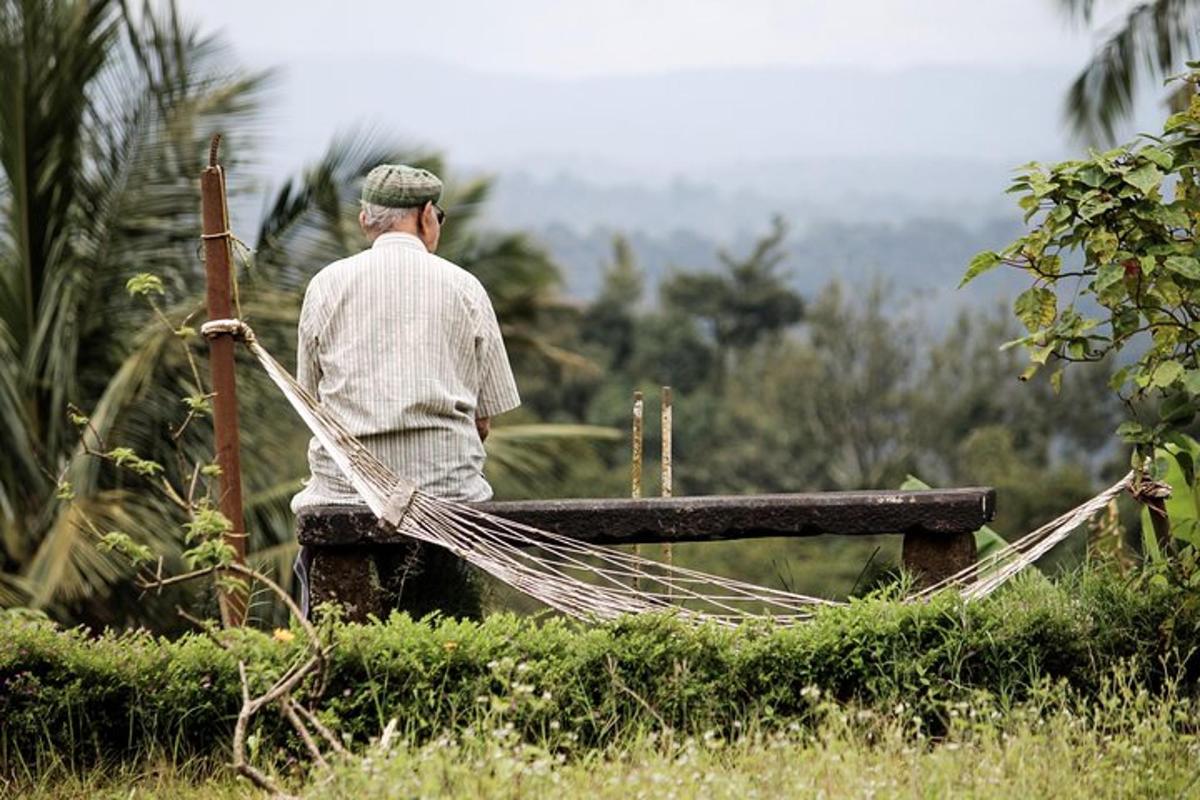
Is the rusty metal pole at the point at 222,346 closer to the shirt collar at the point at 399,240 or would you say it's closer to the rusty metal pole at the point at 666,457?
the shirt collar at the point at 399,240

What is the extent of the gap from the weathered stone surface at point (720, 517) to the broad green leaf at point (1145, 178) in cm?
92

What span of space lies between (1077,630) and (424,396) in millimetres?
1785

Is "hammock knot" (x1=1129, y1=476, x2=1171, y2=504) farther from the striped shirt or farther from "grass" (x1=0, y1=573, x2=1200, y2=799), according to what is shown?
the striped shirt

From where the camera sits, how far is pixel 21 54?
40.8ft

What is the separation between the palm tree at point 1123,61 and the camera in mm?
18734

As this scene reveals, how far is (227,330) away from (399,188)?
641 millimetres

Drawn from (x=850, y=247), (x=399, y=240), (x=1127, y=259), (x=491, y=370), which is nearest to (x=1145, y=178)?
(x=1127, y=259)

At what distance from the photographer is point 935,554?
477cm

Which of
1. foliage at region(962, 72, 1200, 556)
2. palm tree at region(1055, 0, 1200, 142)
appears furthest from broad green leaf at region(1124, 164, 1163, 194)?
palm tree at region(1055, 0, 1200, 142)

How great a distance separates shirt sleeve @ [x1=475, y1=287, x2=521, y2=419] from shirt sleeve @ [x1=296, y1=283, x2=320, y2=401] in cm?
44

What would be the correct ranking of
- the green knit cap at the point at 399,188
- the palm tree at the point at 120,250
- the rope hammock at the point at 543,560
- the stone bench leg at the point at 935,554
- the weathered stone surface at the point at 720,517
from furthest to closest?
the palm tree at the point at 120,250 < the green knit cap at the point at 399,188 < the stone bench leg at the point at 935,554 < the weathered stone surface at the point at 720,517 < the rope hammock at the point at 543,560

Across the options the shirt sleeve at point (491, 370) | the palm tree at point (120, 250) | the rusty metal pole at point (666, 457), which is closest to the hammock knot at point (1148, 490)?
the rusty metal pole at point (666, 457)

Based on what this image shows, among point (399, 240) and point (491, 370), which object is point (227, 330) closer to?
point (399, 240)

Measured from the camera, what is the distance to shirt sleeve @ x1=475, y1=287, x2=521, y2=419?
5.09 meters
